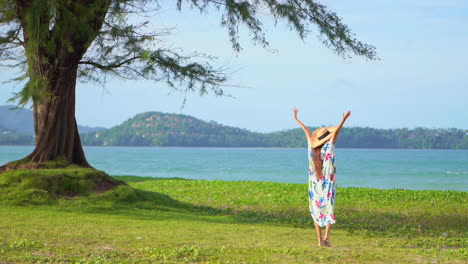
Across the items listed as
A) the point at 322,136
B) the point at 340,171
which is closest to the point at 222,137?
the point at 340,171

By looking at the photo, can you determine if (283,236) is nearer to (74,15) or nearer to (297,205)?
(297,205)

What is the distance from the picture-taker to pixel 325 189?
8914 mm

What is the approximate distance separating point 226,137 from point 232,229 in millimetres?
137295

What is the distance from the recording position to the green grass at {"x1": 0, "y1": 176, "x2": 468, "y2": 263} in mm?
8266

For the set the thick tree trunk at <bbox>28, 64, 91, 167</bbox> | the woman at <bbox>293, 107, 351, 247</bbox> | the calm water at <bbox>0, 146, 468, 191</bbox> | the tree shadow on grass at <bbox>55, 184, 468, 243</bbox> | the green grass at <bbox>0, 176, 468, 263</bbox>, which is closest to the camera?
the green grass at <bbox>0, 176, 468, 263</bbox>

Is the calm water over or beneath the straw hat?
beneath

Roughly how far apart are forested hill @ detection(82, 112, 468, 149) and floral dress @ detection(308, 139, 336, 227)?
122 meters

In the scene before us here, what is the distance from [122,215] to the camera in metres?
13.3

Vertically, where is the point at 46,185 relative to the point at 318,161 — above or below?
below

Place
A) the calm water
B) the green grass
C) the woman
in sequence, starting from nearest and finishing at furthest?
the green grass
the woman
the calm water

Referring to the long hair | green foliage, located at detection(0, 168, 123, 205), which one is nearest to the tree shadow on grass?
green foliage, located at detection(0, 168, 123, 205)

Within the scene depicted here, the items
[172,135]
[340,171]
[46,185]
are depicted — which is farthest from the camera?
[172,135]

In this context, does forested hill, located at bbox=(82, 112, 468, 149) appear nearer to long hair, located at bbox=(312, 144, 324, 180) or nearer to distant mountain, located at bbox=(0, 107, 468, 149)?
distant mountain, located at bbox=(0, 107, 468, 149)

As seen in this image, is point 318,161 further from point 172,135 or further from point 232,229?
point 172,135
